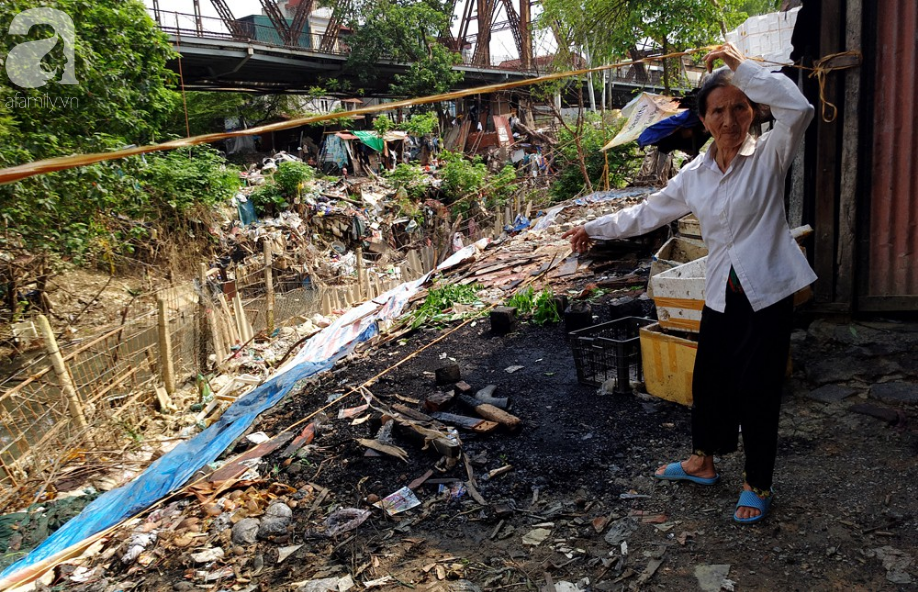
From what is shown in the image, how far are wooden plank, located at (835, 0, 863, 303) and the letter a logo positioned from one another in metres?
8.51

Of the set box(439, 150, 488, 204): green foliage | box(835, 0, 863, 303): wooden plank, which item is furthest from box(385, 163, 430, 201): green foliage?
box(835, 0, 863, 303): wooden plank

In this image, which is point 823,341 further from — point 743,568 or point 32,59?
point 32,59

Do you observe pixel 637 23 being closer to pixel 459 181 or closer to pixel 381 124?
pixel 459 181

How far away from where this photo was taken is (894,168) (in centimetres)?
385

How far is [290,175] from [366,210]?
232cm

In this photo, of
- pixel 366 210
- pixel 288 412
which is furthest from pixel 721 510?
pixel 366 210

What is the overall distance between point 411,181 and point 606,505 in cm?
1596

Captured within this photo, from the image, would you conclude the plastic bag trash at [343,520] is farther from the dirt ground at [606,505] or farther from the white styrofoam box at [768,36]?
the white styrofoam box at [768,36]

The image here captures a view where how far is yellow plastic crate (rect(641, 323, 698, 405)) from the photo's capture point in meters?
3.80

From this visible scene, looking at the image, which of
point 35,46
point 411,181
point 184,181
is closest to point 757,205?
point 35,46

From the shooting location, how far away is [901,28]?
3.72 m

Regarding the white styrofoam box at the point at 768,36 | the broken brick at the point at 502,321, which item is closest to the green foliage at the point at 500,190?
the white styrofoam box at the point at 768,36

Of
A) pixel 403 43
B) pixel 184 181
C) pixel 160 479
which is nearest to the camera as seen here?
pixel 160 479

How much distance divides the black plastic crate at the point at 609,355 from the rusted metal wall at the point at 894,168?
5.03 feet
